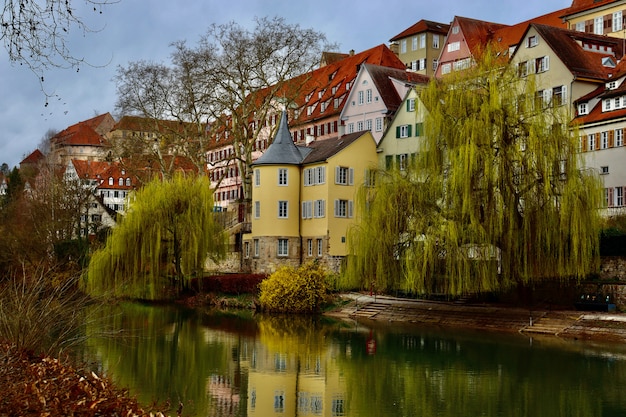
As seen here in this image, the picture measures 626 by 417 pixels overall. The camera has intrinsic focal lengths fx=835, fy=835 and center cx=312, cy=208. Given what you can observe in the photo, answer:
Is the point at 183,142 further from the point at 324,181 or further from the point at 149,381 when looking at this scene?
the point at 149,381

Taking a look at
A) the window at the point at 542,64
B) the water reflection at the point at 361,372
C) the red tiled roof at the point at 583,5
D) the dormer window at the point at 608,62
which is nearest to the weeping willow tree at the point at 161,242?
the water reflection at the point at 361,372

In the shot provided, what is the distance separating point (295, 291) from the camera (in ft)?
146

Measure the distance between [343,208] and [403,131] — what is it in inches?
262

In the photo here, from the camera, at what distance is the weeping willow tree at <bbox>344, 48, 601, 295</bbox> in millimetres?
34938

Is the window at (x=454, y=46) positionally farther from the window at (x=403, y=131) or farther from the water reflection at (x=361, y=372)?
the water reflection at (x=361, y=372)

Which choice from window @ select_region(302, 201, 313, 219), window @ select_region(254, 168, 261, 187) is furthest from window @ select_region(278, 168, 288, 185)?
window @ select_region(302, 201, 313, 219)

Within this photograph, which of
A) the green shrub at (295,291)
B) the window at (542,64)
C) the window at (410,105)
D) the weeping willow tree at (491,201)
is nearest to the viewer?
the weeping willow tree at (491,201)

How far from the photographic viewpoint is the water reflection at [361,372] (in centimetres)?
1947

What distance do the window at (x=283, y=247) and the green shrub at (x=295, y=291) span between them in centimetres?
818

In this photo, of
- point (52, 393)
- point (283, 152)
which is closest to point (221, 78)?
point (283, 152)

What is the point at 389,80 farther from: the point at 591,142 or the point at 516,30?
the point at 591,142

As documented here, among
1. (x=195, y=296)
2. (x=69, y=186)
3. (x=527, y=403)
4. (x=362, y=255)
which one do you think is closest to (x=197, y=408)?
(x=527, y=403)

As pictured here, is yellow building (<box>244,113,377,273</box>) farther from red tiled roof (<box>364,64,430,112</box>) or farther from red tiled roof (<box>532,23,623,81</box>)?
red tiled roof (<box>532,23,623,81</box>)

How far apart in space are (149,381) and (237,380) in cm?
245
